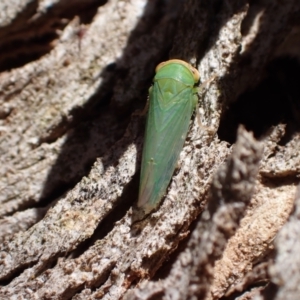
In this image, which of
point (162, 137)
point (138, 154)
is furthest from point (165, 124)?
point (138, 154)

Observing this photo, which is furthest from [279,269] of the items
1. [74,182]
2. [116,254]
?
[74,182]

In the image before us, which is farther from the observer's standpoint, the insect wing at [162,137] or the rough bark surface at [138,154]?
the insect wing at [162,137]

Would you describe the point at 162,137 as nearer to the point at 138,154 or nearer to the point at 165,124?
the point at 165,124

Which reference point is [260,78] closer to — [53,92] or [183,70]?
[183,70]

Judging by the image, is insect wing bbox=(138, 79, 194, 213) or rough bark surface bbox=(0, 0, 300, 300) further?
insect wing bbox=(138, 79, 194, 213)

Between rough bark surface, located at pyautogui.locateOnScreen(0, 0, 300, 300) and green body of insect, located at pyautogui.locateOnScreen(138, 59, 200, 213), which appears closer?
rough bark surface, located at pyautogui.locateOnScreen(0, 0, 300, 300)
